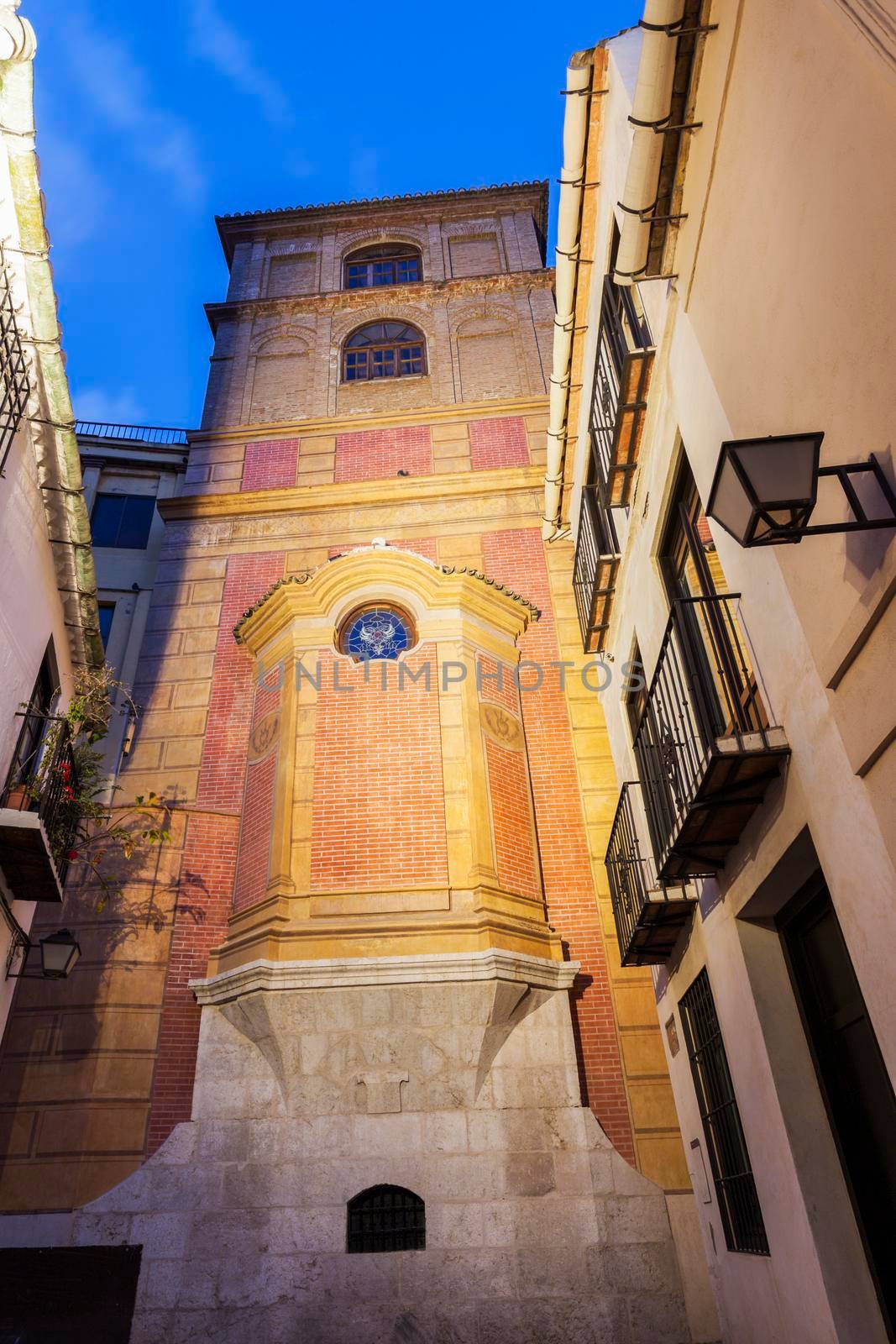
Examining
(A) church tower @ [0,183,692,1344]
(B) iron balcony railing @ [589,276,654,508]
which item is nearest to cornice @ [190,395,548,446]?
(A) church tower @ [0,183,692,1344]

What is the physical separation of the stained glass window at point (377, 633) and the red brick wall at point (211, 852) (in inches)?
65.7

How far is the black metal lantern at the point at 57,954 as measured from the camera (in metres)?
8.47

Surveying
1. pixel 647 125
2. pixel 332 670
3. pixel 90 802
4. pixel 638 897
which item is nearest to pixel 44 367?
pixel 90 802

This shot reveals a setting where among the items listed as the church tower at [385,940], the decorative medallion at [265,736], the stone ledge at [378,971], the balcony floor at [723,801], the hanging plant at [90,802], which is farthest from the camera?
the decorative medallion at [265,736]

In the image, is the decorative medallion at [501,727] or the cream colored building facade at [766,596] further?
the decorative medallion at [501,727]

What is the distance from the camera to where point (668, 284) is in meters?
6.83

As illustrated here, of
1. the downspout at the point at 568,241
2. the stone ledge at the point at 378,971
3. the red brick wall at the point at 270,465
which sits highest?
the red brick wall at the point at 270,465

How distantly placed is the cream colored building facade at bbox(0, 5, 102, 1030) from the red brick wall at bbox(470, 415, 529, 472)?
298 inches

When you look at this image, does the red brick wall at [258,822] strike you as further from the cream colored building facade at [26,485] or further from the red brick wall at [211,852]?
the cream colored building facade at [26,485]

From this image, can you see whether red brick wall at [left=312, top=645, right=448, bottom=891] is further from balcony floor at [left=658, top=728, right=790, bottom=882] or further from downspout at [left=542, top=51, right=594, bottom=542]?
balcony floor at [left=658, top=728, right=790, bottom=882]

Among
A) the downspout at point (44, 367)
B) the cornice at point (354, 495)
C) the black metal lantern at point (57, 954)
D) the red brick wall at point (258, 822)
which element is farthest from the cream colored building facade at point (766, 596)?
the cornice at point (354, 495)

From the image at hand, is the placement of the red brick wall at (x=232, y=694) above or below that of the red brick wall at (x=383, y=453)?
below

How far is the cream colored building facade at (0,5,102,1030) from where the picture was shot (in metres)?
7.27

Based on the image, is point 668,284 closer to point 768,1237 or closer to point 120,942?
point 768,1237
